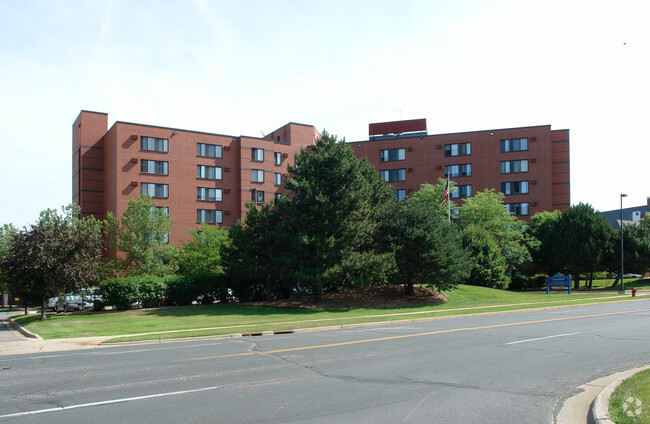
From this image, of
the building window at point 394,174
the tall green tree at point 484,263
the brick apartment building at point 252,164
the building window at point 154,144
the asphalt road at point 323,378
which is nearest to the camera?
the asphalt road at point 323,378

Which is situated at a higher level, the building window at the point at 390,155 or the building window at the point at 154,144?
the building window at the point at 390,155

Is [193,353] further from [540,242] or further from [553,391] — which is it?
[540,242]

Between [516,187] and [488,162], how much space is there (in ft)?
16.9

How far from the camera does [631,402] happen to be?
7090 millimetres

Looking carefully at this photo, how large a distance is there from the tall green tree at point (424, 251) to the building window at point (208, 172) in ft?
101

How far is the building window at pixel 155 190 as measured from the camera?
181ft

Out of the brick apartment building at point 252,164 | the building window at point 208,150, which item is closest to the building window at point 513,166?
the brick apartment building at point 252,164

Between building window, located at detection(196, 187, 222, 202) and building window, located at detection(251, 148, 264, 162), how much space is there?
233 inches

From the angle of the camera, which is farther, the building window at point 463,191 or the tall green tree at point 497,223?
the building window at point 463,191

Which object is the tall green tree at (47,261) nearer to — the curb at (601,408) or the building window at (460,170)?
the curb at (601,408)

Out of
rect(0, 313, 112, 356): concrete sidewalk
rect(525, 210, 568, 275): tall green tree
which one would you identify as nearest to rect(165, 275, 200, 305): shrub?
rect(0, 313, 112, 356): concrete sidewalk

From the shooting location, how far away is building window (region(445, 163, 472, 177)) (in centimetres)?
7112

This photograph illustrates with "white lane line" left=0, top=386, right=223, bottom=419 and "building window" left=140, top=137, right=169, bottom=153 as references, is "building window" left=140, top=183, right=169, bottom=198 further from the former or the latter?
"white lane line" left=0, top=386, right=223, bottom=419

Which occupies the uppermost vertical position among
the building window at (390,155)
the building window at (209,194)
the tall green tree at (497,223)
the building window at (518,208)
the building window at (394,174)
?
the building window at (390,155)
